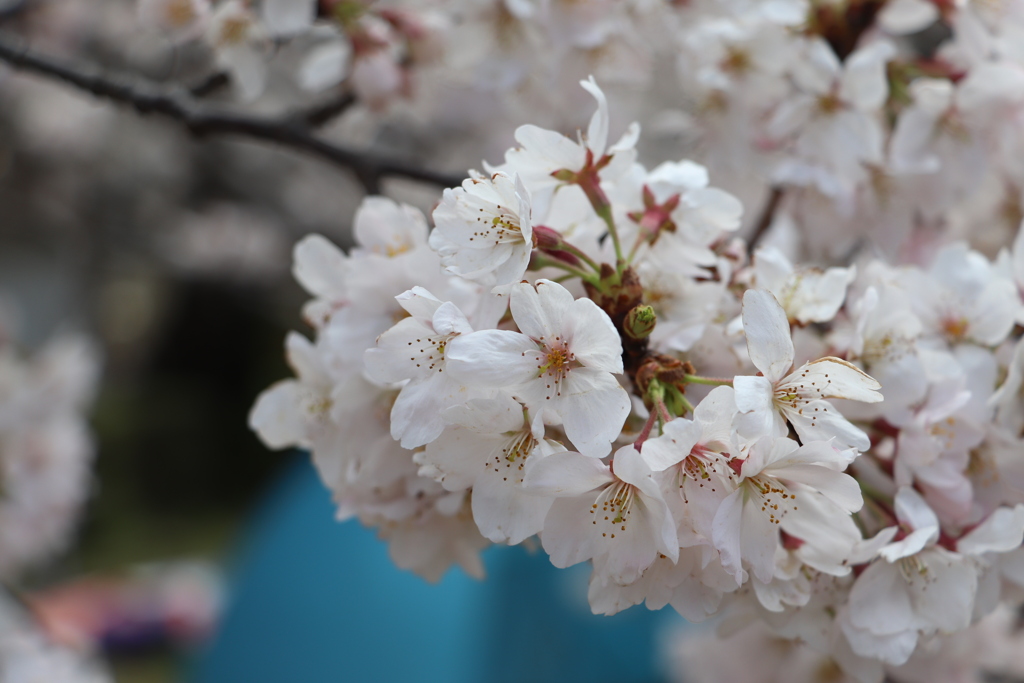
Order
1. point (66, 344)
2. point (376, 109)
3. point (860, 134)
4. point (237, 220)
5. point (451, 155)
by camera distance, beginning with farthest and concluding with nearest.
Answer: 1. point (237, 220)
2. point (451, 155)
3. point (66, 344)
4. point (376, 109)
5. point (860, 134)

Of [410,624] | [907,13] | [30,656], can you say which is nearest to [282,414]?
[907,13]

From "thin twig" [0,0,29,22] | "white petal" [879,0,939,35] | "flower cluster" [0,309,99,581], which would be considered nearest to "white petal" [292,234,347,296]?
"white petal" [879,0,939,35]

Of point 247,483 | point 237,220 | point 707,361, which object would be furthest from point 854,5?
point 247,483

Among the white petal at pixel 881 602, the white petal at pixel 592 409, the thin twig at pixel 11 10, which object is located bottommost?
the thin twig at pixel 11 10

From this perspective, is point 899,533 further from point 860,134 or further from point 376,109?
point 376,109

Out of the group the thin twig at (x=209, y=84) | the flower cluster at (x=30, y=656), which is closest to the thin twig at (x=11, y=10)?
the thin twig at (x=209, y=84)

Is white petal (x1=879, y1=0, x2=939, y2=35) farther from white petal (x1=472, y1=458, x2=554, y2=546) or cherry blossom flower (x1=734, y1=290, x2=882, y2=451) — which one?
white petal (x1=472, y1=458, x2=554, y2=546)

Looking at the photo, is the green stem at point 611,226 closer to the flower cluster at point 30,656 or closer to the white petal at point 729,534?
the white petal at point 729,534
